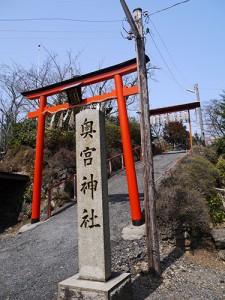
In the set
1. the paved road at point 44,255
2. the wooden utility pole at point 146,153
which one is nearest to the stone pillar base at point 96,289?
the paved road at point 44,255

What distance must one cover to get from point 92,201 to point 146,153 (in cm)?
224

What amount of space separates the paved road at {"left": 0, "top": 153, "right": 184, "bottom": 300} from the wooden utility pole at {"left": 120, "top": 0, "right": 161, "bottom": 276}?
5.16ft

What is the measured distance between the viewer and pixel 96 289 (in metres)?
4.12

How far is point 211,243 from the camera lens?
7.68 m

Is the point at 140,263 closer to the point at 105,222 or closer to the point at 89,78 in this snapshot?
the point at 105,222

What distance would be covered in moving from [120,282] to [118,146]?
14.9 m

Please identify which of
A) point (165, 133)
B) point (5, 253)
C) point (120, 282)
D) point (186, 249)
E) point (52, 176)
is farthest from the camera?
point (165, 133)

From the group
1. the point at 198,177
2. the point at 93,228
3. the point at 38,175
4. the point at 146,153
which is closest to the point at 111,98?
the point at 146,153

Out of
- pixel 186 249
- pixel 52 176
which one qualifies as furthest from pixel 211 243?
pixel 52 176

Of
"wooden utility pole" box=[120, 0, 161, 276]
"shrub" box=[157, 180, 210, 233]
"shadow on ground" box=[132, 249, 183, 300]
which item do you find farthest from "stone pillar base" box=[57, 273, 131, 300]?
"shrub" box=[157, 180, 210, 233]

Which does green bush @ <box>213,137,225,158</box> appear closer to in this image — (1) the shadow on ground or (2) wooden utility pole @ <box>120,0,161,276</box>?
(2) wooden utility pole @ <box>120,0,161,276</box>

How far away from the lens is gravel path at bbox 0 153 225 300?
5215 mm

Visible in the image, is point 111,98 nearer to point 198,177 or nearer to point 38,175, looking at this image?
point 38,175

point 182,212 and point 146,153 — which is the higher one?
point 146,153
